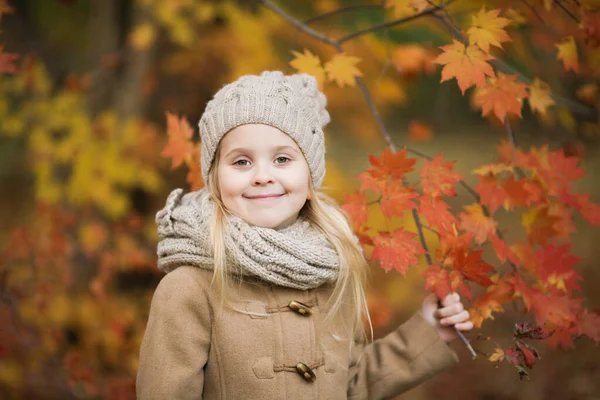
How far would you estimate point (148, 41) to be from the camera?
4746 millimetres

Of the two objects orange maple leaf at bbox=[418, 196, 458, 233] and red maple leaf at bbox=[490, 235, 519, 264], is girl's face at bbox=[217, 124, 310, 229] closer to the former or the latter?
orange maple leaf at bbox=[418, 196, 458, 233]

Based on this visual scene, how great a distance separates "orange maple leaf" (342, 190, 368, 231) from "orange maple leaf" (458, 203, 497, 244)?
1.43ft

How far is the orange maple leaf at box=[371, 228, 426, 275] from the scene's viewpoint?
7.36 ft

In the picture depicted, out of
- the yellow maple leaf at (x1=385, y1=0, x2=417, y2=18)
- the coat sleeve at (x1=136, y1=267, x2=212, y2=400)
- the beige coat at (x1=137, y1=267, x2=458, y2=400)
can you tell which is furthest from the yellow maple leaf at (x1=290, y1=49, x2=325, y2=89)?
the coat sleeve at (x1=136, y1=267, x2=212, y2=400)

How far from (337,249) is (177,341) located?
652mm

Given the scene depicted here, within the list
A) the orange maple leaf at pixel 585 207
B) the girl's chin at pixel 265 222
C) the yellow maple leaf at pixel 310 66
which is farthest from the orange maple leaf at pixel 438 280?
the yellow maple leaf at pixel 310 66

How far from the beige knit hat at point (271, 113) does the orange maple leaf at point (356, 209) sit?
0.21 metres

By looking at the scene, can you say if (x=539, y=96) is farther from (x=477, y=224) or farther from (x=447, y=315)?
(x=447, y=315)

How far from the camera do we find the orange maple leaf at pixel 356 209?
243 centimetres

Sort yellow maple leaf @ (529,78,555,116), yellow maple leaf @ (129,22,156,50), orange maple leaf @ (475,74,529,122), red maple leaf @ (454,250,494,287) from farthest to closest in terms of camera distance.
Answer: yellow maple leaf @ (129,22,156,50) < yellow maple leaf @ (529,78,555,116) < orange maple leaf @ (475,74,529,122) < red maple leaf @ (454,250,494,287)

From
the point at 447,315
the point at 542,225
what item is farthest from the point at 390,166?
the point at 542,225

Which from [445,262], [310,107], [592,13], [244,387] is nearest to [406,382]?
[445,262]

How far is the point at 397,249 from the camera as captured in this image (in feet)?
7.48

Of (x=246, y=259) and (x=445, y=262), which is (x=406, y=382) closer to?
(x=445, y=262)
